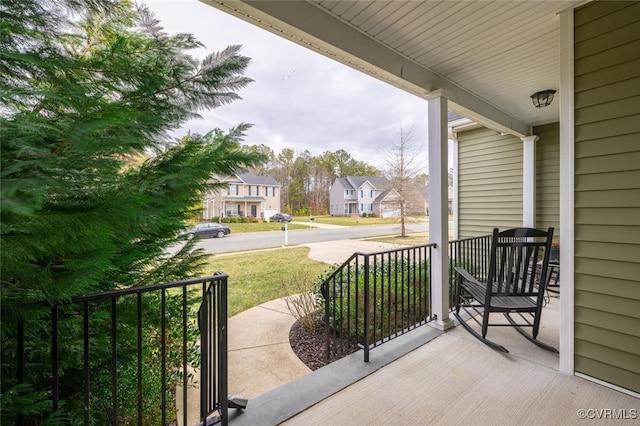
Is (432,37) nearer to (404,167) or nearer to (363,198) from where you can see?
(404,167)

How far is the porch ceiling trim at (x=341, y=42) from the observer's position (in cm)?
177

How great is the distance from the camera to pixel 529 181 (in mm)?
4605

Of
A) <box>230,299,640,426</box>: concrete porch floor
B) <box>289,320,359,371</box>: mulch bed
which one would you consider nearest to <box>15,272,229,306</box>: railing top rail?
<box>230,299,640,426</box>: concrete porch floor

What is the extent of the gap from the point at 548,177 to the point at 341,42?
4426 mm

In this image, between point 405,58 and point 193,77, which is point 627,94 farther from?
point 193,77

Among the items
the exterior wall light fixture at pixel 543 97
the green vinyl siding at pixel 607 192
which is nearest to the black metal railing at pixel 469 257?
the green vinyl siding at pixel 607 192

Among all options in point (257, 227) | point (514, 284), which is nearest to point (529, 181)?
point (514, 284)

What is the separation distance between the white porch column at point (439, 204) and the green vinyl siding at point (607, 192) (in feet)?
3.35

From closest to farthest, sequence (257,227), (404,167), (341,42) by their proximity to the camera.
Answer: (341,42)
(257,227)
(404,167)

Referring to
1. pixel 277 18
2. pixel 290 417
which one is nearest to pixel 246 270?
pixel 290 417

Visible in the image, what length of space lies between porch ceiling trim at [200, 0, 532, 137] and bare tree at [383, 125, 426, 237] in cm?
838

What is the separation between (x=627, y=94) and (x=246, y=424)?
3127mm

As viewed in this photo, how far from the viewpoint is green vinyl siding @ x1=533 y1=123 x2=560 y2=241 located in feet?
14.9

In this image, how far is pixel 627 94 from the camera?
183 centimetres
